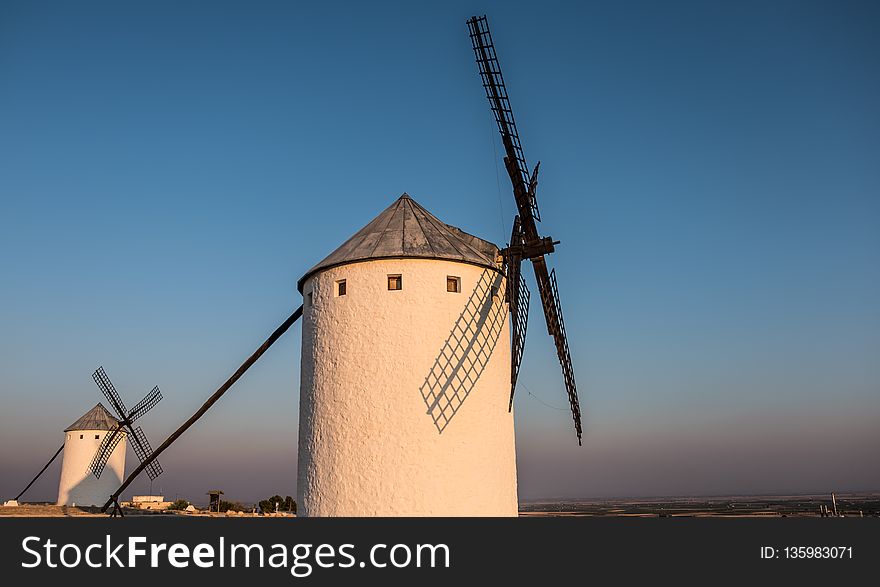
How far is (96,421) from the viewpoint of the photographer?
3077 cm

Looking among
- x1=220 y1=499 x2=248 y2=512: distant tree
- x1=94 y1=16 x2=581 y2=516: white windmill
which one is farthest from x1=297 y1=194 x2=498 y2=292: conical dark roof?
x1=220 y1=499 x2=248 y2=512: distant tree

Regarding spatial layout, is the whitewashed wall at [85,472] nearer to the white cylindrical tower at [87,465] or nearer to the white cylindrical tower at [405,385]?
the white cylindrical tower at [87,465]

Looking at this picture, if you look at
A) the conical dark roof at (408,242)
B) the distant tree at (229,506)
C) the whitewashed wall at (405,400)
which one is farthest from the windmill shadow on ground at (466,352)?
the distant tree at (229,506)

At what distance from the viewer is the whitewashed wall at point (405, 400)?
1194 cm

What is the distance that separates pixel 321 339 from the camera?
42.8 feet

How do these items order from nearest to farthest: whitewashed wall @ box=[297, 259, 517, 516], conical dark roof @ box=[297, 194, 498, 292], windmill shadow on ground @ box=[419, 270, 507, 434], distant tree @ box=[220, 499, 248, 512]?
whitewashed wall @ box=[297, 259, 517, 516] < windmill shadow on ground @ box=[419, 270, 507, 434] < conical dark roof @ box=[297, 194, 498, 292] < distant tree @ box=[220, 499, 248, 512]

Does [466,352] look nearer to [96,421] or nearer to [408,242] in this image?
[408,242]

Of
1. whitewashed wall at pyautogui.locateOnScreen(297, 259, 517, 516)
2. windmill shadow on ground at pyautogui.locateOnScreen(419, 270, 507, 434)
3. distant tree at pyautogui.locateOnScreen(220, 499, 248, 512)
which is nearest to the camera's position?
whitewashed wall at pyautogui.locateOnScreen(297, 259, 517, 516)

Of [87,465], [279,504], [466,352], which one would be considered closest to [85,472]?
[87,465]

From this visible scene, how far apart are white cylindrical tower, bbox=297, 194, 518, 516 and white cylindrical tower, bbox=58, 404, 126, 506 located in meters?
20.9

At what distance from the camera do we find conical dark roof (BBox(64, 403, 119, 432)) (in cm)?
3045

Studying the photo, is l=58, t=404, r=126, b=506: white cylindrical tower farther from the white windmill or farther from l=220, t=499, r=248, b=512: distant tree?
the white windmill
